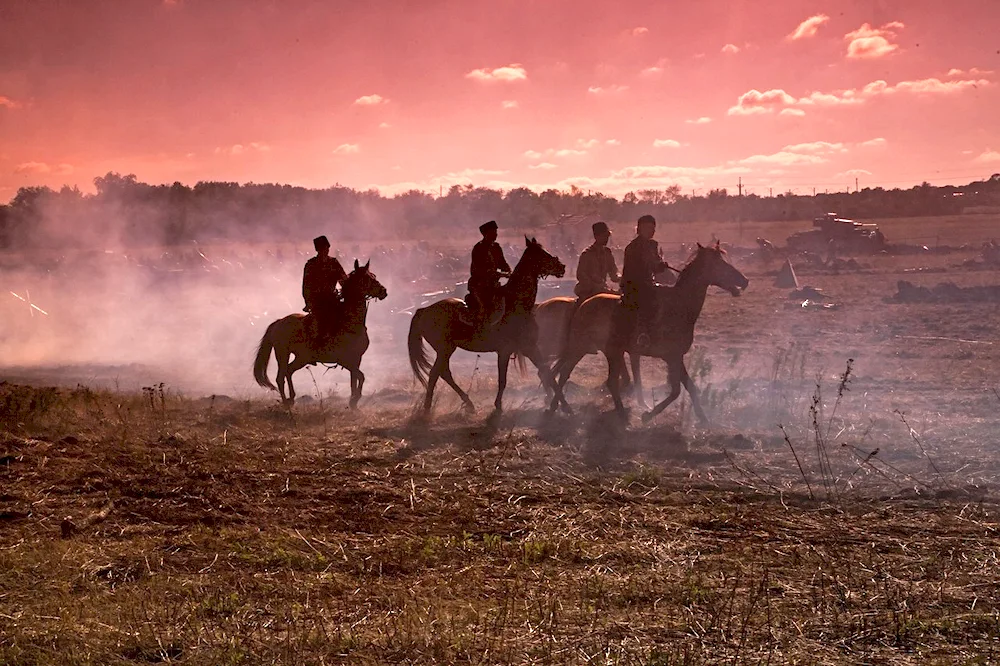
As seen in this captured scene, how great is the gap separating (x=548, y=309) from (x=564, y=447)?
4.32m

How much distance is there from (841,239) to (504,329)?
32039 mm

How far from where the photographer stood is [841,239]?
4053cm

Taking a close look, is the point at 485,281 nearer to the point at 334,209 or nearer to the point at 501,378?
the point at 501,378

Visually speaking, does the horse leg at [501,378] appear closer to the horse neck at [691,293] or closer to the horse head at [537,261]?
the horse head at [537,261]

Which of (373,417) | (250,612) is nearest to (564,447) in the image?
(373,417)

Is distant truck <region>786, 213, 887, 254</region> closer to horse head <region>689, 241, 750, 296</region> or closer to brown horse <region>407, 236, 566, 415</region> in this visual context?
horse head <region>689, 241, 750, 296</region>

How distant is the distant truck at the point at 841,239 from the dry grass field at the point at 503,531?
27939mm

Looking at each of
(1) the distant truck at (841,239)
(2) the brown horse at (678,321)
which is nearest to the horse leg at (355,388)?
(2) the brown horse at (678,321)

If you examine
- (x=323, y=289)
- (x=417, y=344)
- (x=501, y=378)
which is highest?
(x=323, y=289)

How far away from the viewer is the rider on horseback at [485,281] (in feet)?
40.3

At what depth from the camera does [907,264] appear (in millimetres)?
35125

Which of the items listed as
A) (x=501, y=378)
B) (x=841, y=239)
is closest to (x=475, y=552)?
(x=501, y=378)

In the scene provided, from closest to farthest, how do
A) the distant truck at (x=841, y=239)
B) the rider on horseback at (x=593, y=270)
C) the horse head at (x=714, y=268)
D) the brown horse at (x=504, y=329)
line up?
the horse head at (x=714, y=268) < the brown horse at (x=504, y=329) < the rider on horseback at (x=593, y=270) < the distant truck at (x=841, y=239)

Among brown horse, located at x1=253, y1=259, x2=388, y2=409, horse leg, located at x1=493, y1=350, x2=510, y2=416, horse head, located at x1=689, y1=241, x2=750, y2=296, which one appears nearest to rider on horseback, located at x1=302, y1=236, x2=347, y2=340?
brown horse, located at x1=253, y1=259, x2=388, y2=409
